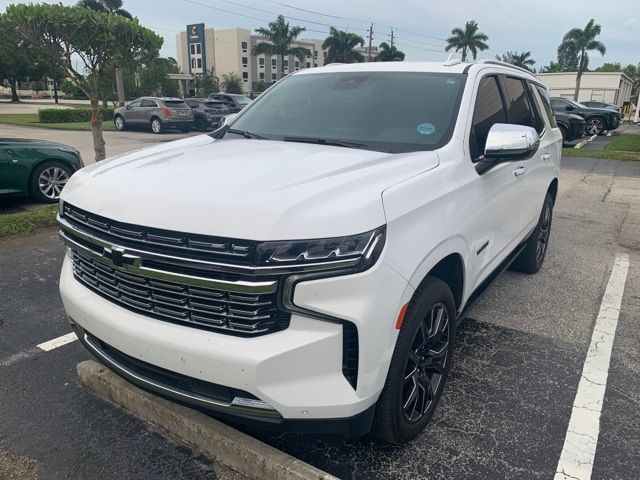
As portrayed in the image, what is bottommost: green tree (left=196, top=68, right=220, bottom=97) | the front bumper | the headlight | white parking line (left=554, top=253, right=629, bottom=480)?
white parking line (left=554, top=253, right=629, bottom=480)

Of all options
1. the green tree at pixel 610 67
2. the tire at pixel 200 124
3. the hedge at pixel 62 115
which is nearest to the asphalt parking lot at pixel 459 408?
the tire at pixel 200 124

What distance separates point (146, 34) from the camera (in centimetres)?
954

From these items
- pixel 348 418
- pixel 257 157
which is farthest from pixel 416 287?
pixel 257 157

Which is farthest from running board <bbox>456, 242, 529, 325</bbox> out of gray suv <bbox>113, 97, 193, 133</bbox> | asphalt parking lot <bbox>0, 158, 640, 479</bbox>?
gray suv <bbox>113, 97, 193, 133</bbox>

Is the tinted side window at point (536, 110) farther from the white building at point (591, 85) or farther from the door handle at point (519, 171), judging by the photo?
the white building at point (591, 85)

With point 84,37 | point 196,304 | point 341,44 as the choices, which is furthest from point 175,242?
point 341,44

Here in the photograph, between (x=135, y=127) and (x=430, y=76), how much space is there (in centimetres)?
2366

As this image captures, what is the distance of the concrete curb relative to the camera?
2393 mm

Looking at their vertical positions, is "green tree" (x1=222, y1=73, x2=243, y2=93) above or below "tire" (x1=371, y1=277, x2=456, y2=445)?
above

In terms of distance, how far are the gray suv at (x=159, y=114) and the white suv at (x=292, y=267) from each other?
833 inches

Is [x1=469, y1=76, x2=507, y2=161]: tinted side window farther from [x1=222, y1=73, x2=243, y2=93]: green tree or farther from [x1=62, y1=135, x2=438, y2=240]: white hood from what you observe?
[x1=222, y1=73, x2=243, y2=93]: green tree

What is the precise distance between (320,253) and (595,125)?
26.4 m

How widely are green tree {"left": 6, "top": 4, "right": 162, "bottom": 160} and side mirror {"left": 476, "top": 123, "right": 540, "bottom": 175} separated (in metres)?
7.91

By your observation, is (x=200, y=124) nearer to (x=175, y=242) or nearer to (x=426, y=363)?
(x=426, y=363)
